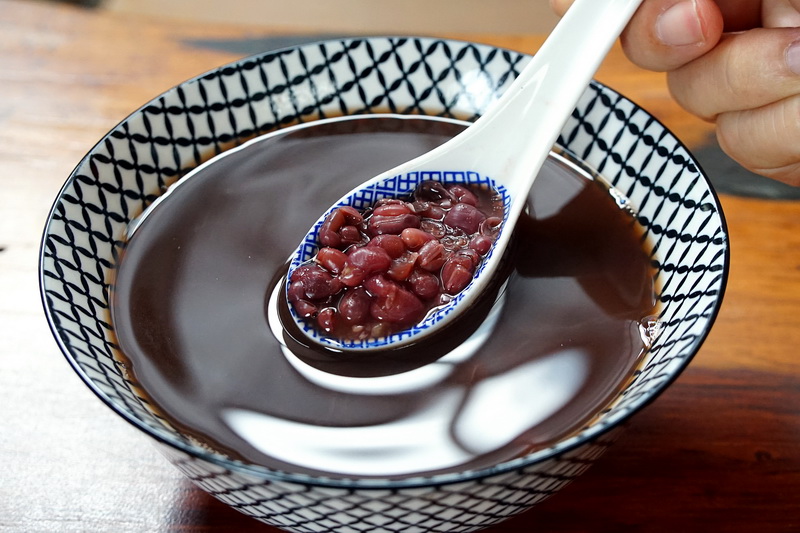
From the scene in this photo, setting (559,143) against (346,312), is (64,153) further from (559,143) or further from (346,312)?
(559,143)

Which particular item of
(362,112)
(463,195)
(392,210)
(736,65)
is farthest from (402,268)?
(736,65)

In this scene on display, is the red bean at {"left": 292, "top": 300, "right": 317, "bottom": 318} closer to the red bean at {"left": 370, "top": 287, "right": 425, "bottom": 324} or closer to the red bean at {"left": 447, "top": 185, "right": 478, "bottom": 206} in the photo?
the red bean at {"left": 370, "top": 287, "right": 425, "bottom": 324}

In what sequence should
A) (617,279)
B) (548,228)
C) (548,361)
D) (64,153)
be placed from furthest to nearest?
(64,153) → (548,228) → (617,279) → (548,361)

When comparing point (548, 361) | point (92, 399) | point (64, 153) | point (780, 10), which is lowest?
point (92, 399)

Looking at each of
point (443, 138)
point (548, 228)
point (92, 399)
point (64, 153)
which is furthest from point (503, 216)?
point (64, 153)

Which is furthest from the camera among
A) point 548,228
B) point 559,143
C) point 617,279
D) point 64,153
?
point 64,153

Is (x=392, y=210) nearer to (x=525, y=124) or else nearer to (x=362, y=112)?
(x=525, y=124)
